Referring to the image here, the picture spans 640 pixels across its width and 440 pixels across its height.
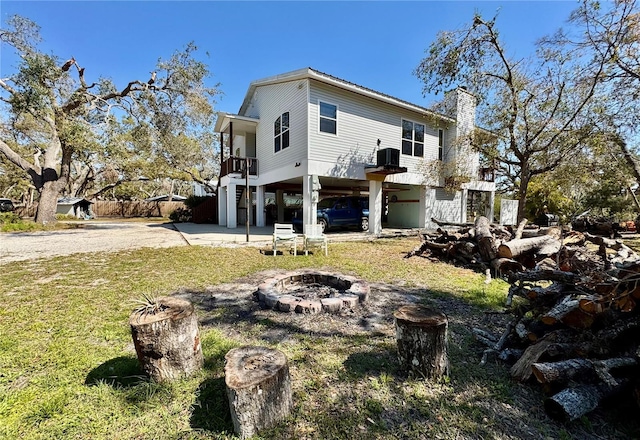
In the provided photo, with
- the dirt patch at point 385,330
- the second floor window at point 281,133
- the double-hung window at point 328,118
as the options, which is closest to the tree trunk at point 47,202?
the second floor window at point 281,133

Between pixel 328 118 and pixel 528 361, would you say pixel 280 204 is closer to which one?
pixel 328 118

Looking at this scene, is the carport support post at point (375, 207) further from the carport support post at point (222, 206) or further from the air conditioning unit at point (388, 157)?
the carport support post at point (222, 206)

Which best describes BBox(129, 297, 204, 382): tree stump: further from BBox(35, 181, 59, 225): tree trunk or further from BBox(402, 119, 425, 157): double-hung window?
BBox(35, 181, 59, 225): tree trunk

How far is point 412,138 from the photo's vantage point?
44.5ft

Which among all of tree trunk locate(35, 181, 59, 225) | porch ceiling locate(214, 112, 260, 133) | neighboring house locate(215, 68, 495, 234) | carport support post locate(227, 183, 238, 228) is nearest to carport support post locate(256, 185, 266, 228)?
neighboring house locate(215, 68, 495, 234)

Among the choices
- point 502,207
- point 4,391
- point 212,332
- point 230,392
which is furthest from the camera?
point 502,207

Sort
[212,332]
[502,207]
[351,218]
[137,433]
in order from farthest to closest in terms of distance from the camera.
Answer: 1. [502,207]
2. [351,218]
3. [212,332]
4. [137,433]

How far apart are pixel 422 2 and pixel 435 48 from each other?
1.85 m

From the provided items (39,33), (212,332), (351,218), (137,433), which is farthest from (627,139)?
(39,33)

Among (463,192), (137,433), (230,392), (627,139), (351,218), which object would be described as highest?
(627,139)

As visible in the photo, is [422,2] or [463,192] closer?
[422,2]

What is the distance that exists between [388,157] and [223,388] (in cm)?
1020

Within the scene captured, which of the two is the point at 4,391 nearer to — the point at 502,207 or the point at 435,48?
the point at 435,48

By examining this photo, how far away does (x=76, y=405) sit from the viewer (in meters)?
1.99
